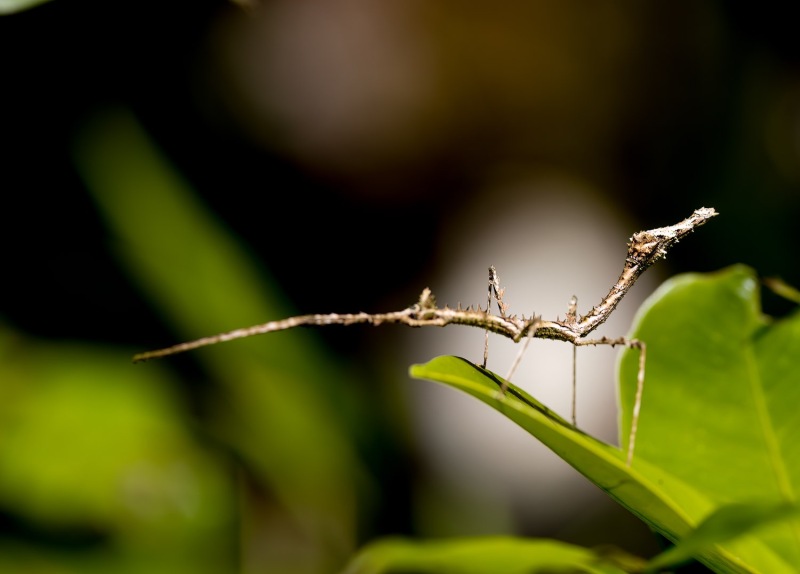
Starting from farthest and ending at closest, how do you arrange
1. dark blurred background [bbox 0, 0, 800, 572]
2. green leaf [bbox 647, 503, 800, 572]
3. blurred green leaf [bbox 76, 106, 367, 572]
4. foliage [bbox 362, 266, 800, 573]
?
blurred green leaf [bbox 76, 106, 367, 572]
dark blurred background [bbox 0, 0, 800, 572]
foliage [bbox 362, 266, 800, 573]
green leaf [bbox 647, 503, 800, 572]

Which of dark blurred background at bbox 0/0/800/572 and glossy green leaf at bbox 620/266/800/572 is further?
dark blurred background at bbox 0/0/800/572

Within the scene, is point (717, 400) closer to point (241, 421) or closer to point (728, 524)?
point (728, 524)

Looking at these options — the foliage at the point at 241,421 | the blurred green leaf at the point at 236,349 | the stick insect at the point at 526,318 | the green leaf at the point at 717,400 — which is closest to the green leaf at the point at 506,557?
the foliage at the point at 241,421

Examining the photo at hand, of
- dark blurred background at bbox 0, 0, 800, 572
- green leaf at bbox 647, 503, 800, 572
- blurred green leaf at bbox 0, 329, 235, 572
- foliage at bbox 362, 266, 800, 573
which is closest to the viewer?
green leaf at bbox 647, 503, 800, 572

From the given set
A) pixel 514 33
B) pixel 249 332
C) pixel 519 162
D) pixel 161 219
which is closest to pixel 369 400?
pixel 161 219

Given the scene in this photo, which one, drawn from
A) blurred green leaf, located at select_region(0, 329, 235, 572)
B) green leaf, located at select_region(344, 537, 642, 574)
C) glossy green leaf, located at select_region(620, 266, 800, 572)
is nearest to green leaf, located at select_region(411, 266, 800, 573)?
glossy green leaf, located at select_region(620, 266, 800, 572)

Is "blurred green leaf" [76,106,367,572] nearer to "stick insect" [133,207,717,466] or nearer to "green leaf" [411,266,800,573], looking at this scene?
"stick insect" [133,207,717,466]

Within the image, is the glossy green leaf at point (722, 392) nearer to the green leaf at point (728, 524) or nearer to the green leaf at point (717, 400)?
the green leaf at point (717, 400)
